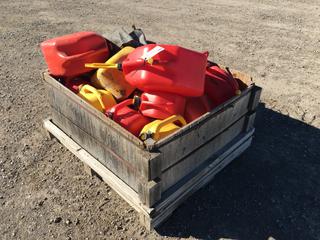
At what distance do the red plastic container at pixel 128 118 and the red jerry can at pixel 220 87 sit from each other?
0.76 m

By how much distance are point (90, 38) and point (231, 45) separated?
4071 mm

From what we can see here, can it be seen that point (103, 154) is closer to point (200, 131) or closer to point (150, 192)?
point (150, 192)

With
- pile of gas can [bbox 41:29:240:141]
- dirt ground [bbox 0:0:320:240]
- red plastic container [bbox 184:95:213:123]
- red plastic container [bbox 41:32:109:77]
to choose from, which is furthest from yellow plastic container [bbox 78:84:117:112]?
dirt ground [bbox 0:0:320:240]

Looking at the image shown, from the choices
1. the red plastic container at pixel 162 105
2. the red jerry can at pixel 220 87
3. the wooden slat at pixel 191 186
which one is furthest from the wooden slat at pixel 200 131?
the wooden slat at pixel 191 186

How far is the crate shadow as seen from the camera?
347 centimetres

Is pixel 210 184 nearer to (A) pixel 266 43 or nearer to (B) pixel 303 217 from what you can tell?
(B) pixel 303 217

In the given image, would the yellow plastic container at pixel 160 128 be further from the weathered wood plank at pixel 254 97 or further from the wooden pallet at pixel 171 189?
the weathered wood plank at pixel 254 97

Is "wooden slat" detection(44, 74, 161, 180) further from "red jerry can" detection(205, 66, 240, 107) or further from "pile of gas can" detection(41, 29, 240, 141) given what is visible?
"red jerry can" detection(205, 66, 240, 107)

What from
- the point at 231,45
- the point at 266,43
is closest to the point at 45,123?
the point at 231,45

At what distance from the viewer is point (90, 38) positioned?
157 inches

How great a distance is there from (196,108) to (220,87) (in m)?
0.41

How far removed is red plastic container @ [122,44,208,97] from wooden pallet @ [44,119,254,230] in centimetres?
87

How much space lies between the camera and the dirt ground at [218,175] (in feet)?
11.5

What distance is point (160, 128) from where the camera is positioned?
10.2 ft
